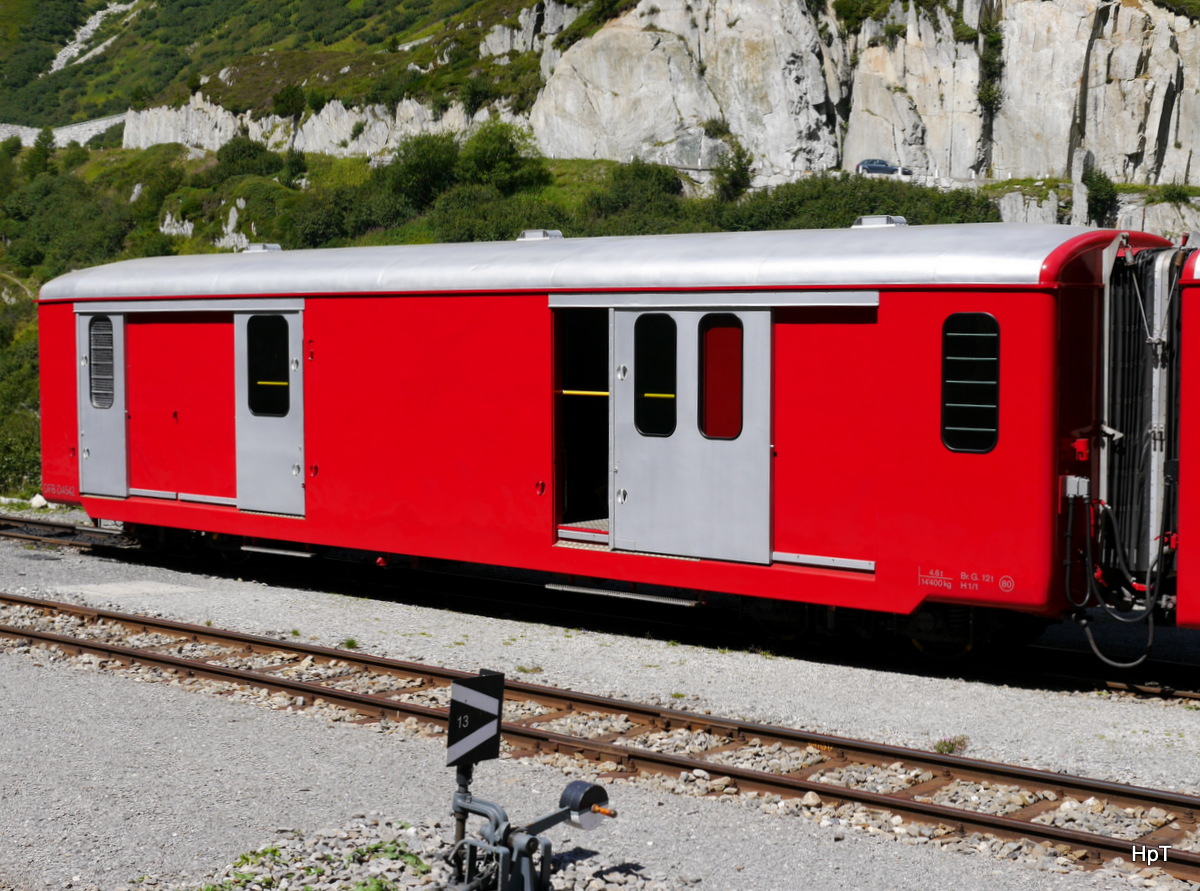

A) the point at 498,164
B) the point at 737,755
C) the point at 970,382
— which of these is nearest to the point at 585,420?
the point at 970,382

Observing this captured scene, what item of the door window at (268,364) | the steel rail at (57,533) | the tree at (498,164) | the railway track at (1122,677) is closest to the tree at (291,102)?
the tree at (498,164)

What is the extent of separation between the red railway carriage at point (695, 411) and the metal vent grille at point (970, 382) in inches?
0.8

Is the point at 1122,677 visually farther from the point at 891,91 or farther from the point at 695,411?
the point at 891,91

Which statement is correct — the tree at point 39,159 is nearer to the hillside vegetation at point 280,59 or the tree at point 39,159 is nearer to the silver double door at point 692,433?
the hillside vegetation at point 280,59

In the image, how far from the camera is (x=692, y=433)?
10.4 m

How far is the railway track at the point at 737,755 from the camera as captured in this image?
663 cm

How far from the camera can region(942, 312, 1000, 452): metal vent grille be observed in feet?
29.7

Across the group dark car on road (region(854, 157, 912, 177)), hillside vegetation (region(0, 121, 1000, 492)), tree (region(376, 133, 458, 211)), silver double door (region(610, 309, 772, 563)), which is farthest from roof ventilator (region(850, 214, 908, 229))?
tree (region(376, 133, 458, 211))

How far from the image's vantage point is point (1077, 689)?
31.0ft

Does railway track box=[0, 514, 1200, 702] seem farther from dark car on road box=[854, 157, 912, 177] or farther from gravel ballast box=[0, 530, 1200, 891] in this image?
dark car on road box=[854, 157, 912, 177]

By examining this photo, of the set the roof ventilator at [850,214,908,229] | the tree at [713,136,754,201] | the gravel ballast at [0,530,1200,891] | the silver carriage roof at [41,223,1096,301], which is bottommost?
the gravel ballast at [0,530,1200,891]

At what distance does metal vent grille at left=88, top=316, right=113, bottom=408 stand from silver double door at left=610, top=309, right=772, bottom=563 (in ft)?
21.6

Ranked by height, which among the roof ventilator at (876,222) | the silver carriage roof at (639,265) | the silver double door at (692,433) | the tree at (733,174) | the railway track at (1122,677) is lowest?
the railway track at (1122,677)

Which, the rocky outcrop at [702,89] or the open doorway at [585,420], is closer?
the open doorway at [585,420]
